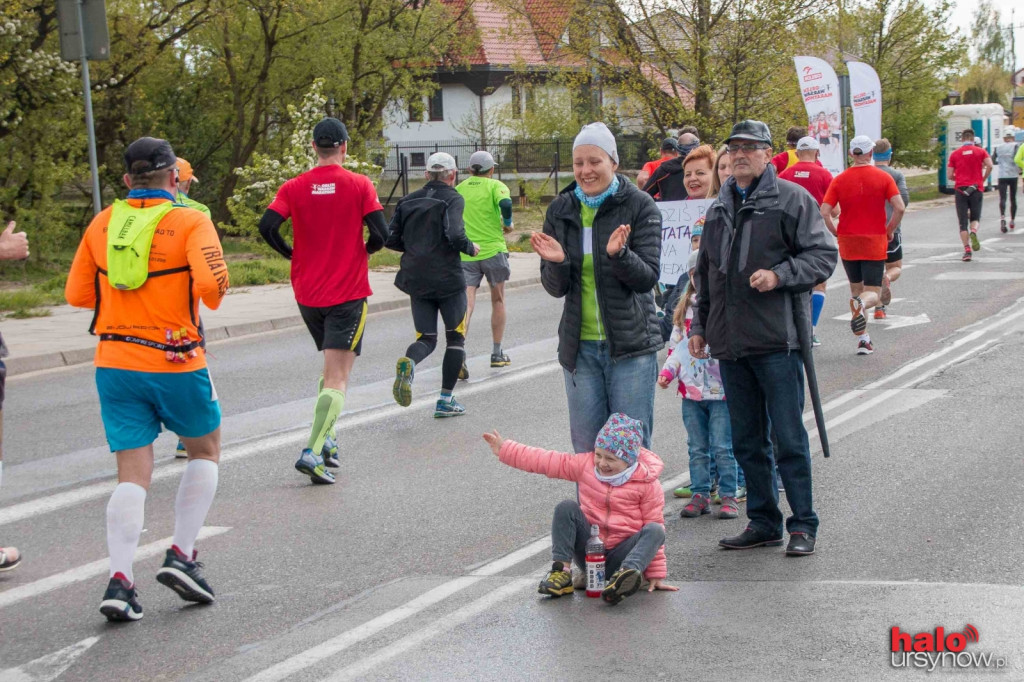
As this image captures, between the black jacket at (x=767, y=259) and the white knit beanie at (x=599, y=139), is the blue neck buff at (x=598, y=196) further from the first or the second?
the black jacket at (x=767, y=259)

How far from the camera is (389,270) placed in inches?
861

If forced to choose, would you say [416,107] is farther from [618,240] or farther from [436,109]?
[436,109]

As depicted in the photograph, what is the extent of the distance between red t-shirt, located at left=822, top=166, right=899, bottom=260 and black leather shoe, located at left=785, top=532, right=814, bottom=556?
22.0 feet

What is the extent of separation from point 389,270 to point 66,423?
40.1 ft

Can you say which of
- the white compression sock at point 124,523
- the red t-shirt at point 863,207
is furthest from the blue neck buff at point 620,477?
the red t-shirt at point 863,207

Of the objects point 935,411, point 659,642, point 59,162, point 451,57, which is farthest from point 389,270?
point 659,642

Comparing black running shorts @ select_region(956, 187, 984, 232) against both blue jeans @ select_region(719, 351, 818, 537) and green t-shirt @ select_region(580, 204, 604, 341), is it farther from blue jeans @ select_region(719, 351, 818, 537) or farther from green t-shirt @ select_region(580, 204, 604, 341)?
green t-shirt @ select_region(580, 204, 604, 341)

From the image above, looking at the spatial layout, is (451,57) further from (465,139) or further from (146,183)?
(146,183)

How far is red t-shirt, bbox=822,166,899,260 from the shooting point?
12156 millimetres

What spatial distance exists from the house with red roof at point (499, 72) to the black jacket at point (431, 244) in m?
18.4

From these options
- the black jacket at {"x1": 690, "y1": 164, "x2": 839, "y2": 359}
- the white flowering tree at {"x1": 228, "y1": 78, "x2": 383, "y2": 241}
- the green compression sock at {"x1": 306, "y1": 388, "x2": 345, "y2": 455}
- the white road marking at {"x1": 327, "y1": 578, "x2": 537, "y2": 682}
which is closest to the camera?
the white road marking at {"x1": 327, "y1": 578, "x2": 537, "y2": 682}

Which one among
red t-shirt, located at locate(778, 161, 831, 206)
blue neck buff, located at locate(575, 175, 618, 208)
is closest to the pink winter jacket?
blue neck buff, located at locate(575, 175, 618, 208)

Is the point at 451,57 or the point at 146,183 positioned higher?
the point at 451,57

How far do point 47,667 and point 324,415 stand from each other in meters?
2.98
